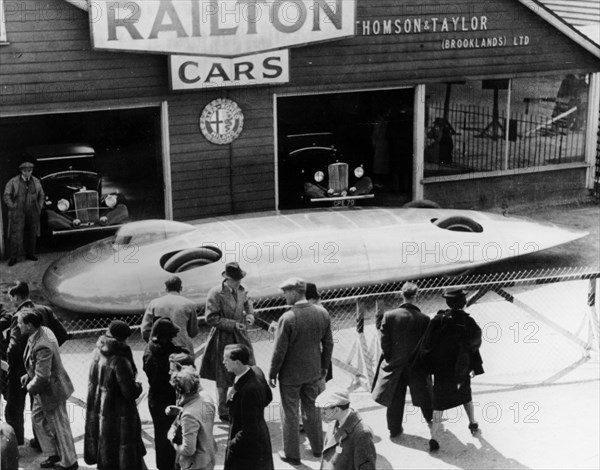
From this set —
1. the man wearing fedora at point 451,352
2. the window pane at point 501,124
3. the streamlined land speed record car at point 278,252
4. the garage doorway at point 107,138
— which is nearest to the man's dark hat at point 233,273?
the man wearing fedora at point 451,352

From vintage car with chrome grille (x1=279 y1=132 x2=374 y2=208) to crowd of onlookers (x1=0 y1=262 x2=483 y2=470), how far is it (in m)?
8.41

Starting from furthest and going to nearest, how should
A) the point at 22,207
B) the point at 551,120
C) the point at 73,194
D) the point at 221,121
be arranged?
the point at 551,120 → the point at 221,121 → the point at 73,194 → the point at 22,207

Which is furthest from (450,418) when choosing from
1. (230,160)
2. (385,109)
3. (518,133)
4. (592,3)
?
(592,3)

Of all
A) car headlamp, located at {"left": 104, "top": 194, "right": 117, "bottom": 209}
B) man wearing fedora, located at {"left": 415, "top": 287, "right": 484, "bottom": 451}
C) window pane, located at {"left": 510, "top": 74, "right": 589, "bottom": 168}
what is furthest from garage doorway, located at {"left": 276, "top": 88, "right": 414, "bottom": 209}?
man wearing fedora, located at {"left": 415, "top": 287, "right": 484, "bottom": 451}

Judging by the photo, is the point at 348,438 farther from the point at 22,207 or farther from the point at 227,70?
the point at 227,70

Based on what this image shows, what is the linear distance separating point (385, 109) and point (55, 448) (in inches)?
449

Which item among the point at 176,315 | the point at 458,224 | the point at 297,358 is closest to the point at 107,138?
the point at 458,224

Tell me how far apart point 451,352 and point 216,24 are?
351 inches

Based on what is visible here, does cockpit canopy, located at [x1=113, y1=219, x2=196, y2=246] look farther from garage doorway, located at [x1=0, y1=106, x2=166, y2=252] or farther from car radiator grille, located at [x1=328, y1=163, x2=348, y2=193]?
car radiator grille, located at [x1=328, y1=163, x2=348, y2=193]

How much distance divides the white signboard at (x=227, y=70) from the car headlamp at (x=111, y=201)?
2.17 metres

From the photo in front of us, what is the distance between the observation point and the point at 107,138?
56.5ft

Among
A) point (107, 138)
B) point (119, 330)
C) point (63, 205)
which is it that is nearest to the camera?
point (119, 330)

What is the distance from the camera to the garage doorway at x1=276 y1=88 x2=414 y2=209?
18.5 metres

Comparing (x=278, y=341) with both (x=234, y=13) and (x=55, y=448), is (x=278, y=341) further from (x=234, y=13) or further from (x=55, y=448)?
(x=234, y=13)
